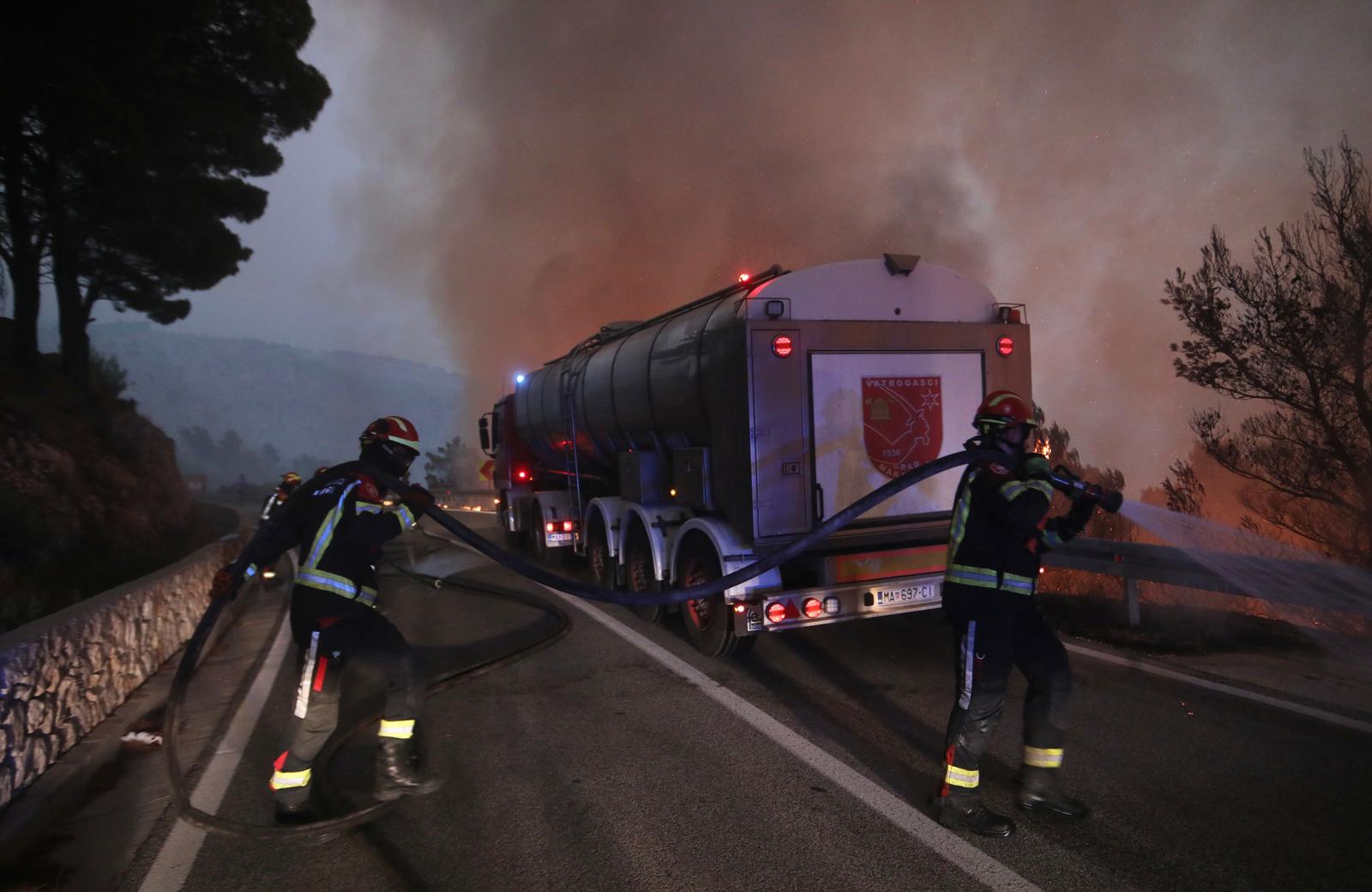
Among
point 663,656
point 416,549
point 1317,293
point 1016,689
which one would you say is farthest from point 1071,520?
point 416,549

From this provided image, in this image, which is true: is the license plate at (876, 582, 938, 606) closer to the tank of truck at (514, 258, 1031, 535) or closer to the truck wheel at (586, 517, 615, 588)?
the tank of truck at (514, 258, 1031, 535)

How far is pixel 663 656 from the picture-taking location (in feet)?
20.1

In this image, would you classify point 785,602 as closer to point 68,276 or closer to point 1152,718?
point 1152,718

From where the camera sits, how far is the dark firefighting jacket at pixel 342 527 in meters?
3.47

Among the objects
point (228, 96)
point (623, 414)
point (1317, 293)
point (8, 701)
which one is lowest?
point (8, 701)

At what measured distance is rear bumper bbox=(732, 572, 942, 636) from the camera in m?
5.17

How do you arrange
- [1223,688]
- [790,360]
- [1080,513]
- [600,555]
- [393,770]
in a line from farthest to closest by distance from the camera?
[600,555], [790,360], [1223,688], [393,770], [1080,513]

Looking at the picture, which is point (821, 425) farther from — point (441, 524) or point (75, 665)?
point (75, 665)

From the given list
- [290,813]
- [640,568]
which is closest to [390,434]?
[290,813]

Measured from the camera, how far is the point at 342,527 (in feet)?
11.5

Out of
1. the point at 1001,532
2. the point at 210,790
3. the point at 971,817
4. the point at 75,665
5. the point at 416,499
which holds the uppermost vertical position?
the point at 416,499

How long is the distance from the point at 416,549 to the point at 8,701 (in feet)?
36.0

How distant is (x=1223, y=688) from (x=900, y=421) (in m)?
2.44

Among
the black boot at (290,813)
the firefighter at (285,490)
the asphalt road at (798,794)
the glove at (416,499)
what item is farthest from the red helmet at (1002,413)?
the firefighter at (285,490)
